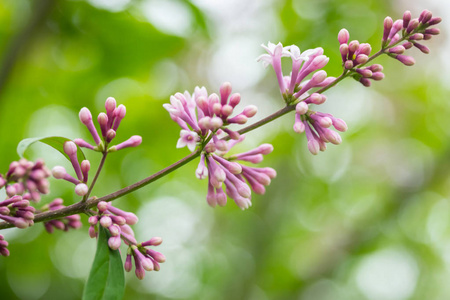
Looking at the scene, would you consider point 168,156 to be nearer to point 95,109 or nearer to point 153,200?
point 95,109

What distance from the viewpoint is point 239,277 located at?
336 inches

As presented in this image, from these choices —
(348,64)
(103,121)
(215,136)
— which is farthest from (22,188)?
(348,64)

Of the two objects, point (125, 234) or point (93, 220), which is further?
point (125, 234)

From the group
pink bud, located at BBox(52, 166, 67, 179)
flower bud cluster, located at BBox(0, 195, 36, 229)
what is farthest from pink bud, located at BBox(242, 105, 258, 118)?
flower bud cluster, located at BBox(0, 195, 36, 229)

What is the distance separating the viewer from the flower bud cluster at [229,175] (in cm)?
188

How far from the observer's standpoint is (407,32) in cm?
198

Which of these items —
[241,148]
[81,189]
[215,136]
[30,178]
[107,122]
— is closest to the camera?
[30,178]

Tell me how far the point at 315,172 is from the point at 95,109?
5.46 meters

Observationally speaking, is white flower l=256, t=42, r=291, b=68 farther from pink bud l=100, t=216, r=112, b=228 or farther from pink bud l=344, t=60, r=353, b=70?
pink bud l=100, t=216, r=112, b=228

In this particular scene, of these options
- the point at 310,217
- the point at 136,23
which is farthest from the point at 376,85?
the point at 136,23

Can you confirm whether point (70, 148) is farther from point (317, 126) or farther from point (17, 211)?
point (317, 126)

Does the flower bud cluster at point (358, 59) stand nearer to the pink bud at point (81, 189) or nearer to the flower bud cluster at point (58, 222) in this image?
the pink bud at point (81, 189)

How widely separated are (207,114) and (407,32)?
90 cm

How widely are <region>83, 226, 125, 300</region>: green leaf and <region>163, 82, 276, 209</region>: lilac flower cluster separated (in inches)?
17.2
